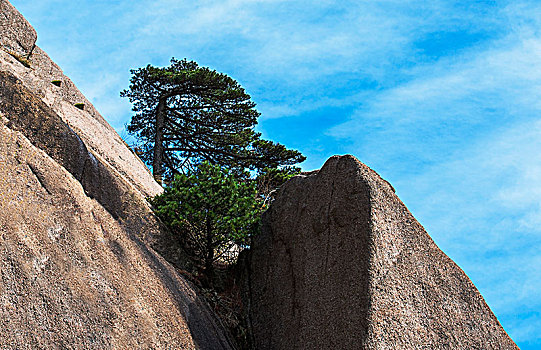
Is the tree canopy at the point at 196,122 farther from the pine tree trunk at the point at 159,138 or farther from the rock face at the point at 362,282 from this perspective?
the rock face at the point at 362,282

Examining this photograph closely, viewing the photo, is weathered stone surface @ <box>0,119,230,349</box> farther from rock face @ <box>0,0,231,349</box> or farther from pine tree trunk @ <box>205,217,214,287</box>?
pine tree trunk @ <box>205,217,214,287</box>

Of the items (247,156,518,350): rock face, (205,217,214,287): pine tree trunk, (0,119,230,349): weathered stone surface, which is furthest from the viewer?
(205,217,214,287): pine tree trunk

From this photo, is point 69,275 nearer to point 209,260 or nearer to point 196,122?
point 209,260

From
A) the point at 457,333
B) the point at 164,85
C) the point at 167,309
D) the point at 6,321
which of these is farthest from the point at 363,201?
the point at 164,85

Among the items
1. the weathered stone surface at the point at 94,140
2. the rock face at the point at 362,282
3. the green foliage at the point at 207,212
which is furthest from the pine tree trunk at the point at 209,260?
the rock face at the point at 362,282

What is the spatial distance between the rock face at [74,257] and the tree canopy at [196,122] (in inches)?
434

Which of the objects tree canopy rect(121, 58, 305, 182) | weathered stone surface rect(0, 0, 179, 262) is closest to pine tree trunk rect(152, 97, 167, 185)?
tree canopy rect(121, 58, 305, 182)

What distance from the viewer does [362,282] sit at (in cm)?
645

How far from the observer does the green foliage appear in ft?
27.9

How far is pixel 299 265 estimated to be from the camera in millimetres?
7617

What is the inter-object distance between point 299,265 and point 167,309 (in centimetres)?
211

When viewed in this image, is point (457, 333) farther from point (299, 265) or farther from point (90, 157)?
point (90, 157)

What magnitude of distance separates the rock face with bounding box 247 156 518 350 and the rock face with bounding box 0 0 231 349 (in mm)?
1311

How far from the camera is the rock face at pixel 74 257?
5.11m
